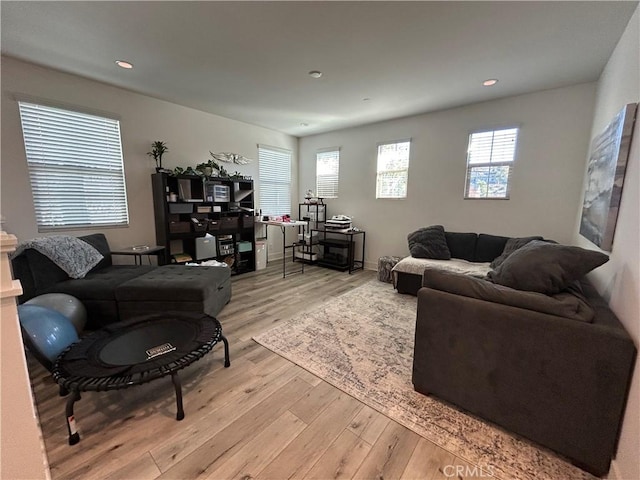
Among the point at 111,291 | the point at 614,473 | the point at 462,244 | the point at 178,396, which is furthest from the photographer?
the point at 462,244

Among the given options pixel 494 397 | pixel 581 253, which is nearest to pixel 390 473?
pixel 494 397

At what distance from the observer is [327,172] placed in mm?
5594

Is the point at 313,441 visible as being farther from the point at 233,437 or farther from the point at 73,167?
the point at 73,167

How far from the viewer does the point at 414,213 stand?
451 cm

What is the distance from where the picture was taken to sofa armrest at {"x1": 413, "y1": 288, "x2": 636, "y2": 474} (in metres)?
1.20

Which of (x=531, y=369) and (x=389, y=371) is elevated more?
(x=531, y=369)

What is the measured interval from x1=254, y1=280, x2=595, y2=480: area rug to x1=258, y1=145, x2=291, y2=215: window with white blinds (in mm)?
2875

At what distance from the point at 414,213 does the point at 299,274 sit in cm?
231

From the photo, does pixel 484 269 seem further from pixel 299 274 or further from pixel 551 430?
pixel 299 274

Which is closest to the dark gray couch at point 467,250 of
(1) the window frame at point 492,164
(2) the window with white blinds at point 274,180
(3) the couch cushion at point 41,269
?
(1) the window frame at point 492,164

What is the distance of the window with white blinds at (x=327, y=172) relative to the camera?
544 cm

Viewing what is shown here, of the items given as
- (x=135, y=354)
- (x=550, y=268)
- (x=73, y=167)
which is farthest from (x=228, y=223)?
(x=550, y=268)

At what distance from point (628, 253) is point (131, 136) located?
16.6 ft

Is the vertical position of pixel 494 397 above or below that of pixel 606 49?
below
